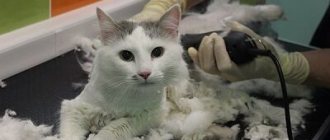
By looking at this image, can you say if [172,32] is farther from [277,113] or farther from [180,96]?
[277,113]

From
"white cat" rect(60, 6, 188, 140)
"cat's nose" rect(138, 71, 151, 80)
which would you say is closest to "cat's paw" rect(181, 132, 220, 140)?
"white cat" rect(60, 6, 188, 140)

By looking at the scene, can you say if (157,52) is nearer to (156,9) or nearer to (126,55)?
(126,55)

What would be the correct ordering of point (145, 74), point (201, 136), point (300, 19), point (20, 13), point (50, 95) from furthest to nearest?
point (300, 19) → point (20, 13) → point (50, 95) → point (201, 136) → point (145, 74)

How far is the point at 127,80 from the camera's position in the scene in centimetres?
71

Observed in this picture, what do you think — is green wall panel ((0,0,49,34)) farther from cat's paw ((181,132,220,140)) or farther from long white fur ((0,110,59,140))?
cat's paw ((181,132,220,140))

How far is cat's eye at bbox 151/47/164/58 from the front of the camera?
2.37 ft

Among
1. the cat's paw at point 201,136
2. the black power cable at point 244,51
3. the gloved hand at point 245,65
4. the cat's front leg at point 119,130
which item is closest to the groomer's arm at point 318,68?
the gloved hand at point 245,65

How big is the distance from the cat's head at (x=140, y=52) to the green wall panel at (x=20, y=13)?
1.19ft

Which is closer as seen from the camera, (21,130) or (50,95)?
(21,130)

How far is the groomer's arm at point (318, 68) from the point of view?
961mm

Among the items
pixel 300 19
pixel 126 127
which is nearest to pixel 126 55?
pixel 126 127

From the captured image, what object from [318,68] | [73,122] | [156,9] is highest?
[156,9]

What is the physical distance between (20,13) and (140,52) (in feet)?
1.52

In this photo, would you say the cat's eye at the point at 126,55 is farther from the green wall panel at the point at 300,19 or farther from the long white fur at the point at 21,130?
the green wall panel at the point at 300,19
